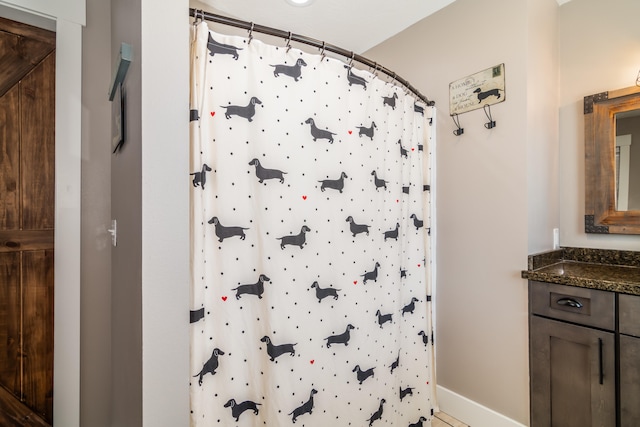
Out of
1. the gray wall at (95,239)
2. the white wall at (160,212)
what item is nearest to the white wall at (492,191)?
the white wall at (160,212)

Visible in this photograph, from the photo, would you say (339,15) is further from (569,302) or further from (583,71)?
(569,302)

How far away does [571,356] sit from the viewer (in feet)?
4.78

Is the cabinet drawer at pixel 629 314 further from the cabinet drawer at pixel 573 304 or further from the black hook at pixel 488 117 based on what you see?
the black hook at pixel 488 117

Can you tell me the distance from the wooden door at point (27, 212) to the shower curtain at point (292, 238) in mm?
1012

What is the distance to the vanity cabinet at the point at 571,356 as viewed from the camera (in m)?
1.35

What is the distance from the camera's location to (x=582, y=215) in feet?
6.07

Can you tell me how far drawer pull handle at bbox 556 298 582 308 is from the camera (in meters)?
1.43

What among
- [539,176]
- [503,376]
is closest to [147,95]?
[539,176]

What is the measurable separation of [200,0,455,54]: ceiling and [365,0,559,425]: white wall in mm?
153

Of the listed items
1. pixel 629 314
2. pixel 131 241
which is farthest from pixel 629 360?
pixel 131 241

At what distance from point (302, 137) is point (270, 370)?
0.92 m

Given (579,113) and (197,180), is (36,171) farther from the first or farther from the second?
(579,113)

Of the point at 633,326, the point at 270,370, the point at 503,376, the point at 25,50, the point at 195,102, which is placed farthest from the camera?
the point at 503,376

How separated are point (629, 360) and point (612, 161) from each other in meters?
1.08
